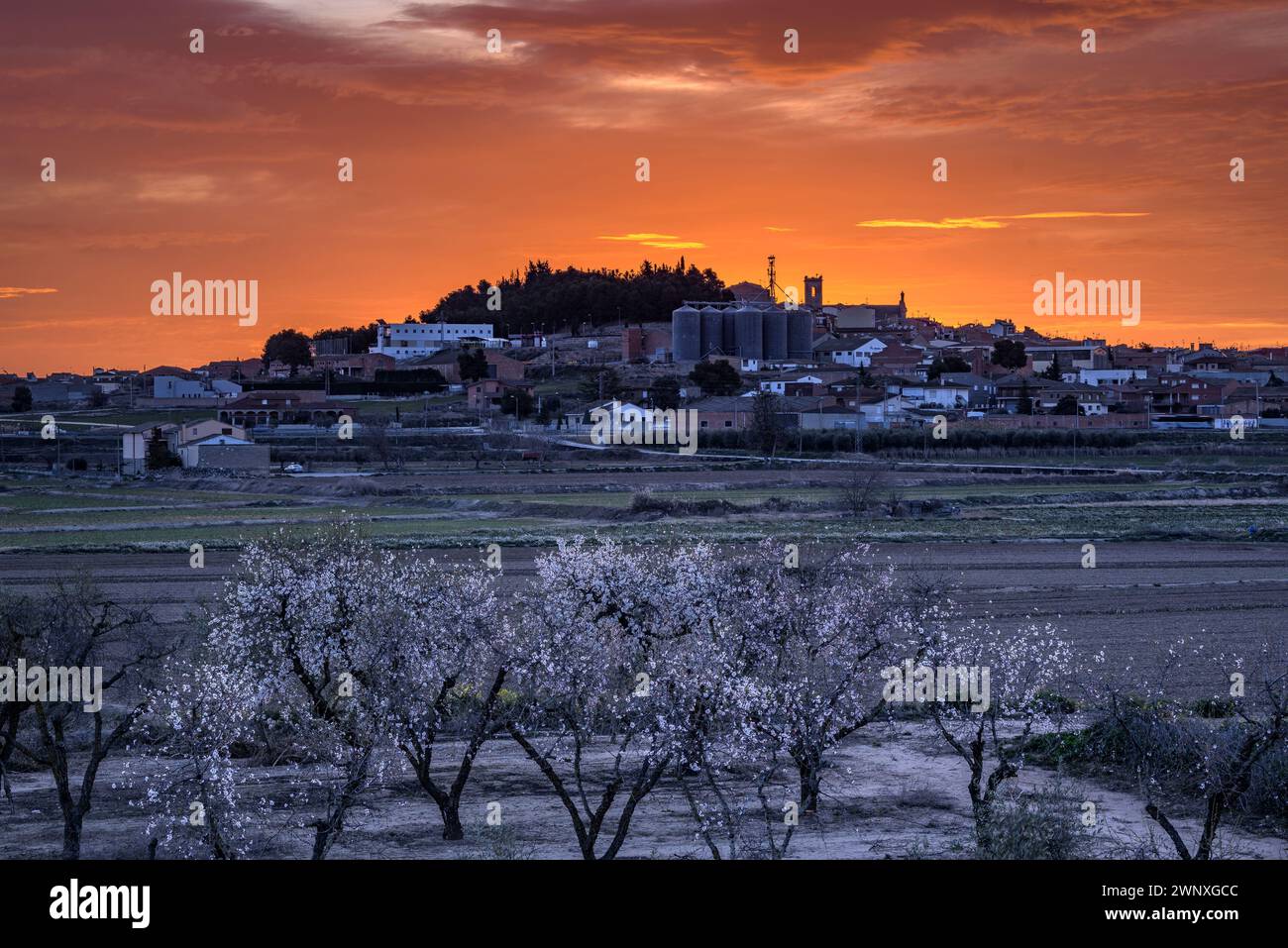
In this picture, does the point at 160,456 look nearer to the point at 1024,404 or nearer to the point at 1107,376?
the point at 1024,404

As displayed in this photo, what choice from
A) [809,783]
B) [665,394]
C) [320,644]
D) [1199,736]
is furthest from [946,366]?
[320,644]

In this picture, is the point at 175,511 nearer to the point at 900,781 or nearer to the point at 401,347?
the point at 900,781

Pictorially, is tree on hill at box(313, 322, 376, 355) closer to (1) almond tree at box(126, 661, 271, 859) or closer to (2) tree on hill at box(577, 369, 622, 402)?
(2) tree on hill at box(577, 369, 622, 402)

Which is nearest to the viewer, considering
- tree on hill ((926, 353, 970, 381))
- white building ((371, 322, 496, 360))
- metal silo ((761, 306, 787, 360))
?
tree on hill ((926, 353, 970, 381))

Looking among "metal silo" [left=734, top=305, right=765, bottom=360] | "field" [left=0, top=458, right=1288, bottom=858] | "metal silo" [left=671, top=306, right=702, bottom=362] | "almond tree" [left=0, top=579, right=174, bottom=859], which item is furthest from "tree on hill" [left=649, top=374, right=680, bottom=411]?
"almond tree" [left=0, top=579, right=174, bottom=859]

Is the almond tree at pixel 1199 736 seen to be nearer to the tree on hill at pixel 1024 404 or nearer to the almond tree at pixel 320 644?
the almond tree at pixel 320 644
